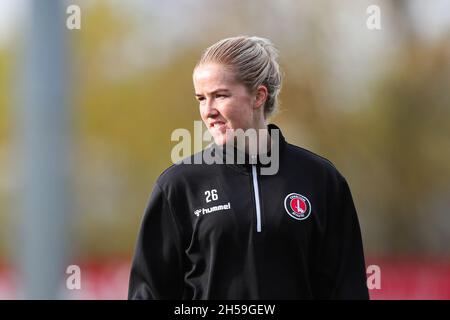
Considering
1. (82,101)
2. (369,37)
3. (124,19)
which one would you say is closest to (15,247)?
(82,101)

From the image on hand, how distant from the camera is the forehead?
71.4 inches

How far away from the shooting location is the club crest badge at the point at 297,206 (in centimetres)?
183

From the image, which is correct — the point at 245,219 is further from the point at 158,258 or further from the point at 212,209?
the point at 158,258

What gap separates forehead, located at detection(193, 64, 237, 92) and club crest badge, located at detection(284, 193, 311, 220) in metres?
0.33

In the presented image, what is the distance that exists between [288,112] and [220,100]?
3.11 m

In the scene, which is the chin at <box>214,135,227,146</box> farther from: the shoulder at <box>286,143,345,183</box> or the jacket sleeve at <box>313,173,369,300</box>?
the jacket sleeve at <box>313,173,369,300</box>

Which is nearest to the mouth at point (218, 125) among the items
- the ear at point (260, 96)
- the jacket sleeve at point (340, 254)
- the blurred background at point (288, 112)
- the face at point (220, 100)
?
the face at point (220, 100)

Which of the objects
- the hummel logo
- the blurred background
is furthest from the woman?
the blurred background

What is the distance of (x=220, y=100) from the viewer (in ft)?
5.94

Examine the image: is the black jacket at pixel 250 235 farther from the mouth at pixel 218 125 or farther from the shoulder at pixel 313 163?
the mouth at pixel 218 125

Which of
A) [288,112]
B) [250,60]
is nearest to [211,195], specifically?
[250,60]

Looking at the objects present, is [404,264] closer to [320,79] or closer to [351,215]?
[320,79]

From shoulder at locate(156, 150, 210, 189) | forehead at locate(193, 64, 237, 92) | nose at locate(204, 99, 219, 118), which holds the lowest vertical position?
shoulder at locate(156, 150, 210, 189)

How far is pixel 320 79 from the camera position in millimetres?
4977
